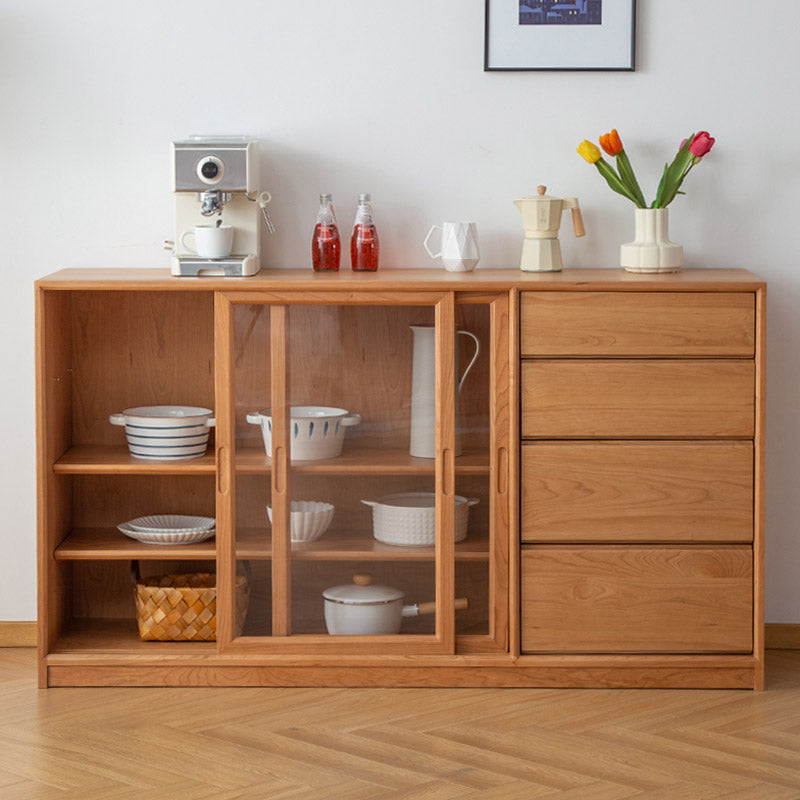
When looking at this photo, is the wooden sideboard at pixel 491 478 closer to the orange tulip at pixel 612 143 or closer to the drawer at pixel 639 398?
the drawer at pixel 639 398

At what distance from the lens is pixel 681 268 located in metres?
3.38

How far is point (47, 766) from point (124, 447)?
3.19ft

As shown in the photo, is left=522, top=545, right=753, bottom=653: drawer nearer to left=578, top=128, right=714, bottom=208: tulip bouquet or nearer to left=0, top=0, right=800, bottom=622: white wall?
left=0, top=0, right=800, bottom=622: white wall

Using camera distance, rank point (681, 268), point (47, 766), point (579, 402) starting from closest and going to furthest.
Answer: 1. point (47, 766)
2. point (579, 402)
3. point (681, 268)

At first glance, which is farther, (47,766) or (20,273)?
(20,273)

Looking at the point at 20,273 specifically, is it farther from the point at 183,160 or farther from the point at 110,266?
the point at 183,160

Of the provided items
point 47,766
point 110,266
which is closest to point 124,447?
point 110,266

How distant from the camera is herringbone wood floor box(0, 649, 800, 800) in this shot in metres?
2.64

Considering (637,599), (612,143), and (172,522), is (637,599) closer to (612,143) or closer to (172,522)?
(612,143)

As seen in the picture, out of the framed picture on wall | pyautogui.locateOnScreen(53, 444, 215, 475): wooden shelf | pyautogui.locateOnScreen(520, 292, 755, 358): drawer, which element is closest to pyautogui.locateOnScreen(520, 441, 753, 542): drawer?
pyautogui.locateOnScreen(520, 292, 755, 358): drawer

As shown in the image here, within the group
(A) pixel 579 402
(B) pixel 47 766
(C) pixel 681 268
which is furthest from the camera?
(C) pixel 681 268

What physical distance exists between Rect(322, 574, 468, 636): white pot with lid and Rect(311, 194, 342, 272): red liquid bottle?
0.84 metres

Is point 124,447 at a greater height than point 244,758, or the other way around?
point 124,447

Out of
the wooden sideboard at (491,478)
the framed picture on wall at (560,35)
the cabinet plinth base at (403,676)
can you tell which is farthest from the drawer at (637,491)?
the framed picture on wall at (560,35)
